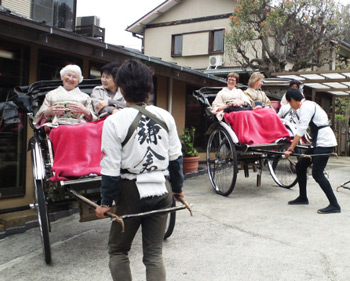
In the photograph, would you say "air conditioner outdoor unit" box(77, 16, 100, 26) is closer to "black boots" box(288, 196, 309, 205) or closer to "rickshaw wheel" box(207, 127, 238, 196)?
"rickshaw wheel" box(207, 127, 238, 196)

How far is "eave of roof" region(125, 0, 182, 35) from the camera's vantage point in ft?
65.1

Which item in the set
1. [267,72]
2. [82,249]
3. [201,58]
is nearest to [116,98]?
[82,249]

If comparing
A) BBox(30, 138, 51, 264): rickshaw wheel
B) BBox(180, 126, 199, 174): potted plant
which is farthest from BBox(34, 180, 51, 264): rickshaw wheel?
BBox(180, 126, 199, 174): potted plant

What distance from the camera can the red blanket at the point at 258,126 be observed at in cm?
595

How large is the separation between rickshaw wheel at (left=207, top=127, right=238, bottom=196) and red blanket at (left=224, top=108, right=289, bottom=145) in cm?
26

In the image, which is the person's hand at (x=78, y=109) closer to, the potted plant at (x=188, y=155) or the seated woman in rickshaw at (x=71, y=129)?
the seated woman in rickshaw at (x=71, y=129)

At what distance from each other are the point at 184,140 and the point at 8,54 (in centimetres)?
433

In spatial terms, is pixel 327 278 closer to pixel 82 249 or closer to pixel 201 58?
pixel 82 249

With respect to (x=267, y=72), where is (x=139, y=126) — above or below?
below

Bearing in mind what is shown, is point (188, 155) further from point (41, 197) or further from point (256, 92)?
point (41, 197)

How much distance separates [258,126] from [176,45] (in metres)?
14.7

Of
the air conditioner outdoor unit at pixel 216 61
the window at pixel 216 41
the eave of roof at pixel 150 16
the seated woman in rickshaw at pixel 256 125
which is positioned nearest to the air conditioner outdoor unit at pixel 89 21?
the seated woman in rickshaw at pixel 256 125

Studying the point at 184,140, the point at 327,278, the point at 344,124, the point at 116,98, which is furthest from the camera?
the point at 344,124

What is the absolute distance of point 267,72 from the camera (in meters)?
14.3
